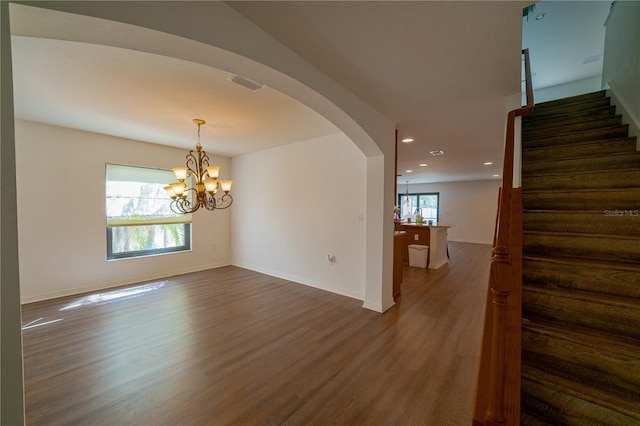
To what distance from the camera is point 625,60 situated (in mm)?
2713

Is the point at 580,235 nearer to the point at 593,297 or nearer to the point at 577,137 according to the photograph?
the point at 593,297

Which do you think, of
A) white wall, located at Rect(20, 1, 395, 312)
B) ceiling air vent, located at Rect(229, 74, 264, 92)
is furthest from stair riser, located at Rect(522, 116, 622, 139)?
ceiling air vent, located at Rect(229, 74, 264, 92)

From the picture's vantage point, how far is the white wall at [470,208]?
9820 millimetres

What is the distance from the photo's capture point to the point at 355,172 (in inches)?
156

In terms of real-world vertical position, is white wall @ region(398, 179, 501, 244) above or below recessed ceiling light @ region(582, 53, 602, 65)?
below

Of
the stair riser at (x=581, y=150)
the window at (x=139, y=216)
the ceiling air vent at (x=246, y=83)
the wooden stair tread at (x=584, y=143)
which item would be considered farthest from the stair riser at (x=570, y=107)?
the window at (x=139, y=216)

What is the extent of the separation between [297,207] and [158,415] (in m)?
3.54

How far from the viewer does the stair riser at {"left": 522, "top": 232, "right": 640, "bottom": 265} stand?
178cm

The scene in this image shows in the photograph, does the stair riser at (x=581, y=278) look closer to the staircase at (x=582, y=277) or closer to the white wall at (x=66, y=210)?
the staircase at (x=582, y=277)

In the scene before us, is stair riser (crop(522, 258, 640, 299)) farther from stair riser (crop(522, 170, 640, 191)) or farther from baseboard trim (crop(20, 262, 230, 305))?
baseboard trim (crop(20, 262, 230, 305))

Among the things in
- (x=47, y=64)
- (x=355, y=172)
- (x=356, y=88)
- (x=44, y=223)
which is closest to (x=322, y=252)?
(x=355, y=172)

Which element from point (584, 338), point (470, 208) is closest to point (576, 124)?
point (584, 338)

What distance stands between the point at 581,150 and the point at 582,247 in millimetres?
1431

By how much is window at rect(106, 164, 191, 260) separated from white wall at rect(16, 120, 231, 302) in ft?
0.45
